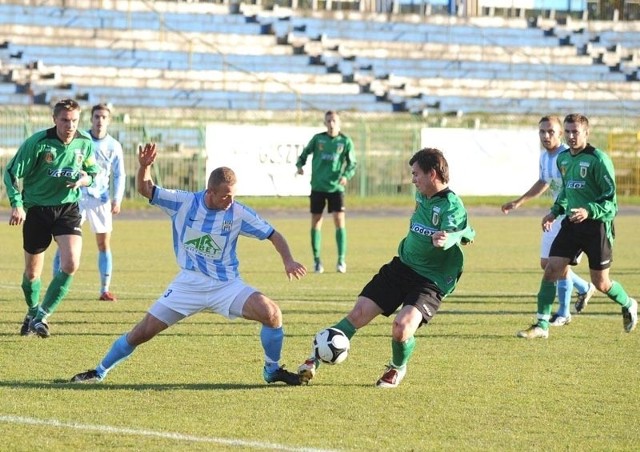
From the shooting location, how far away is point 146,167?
7.90 m

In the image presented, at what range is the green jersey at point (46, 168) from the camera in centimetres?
1035

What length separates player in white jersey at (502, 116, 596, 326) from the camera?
11.7 m

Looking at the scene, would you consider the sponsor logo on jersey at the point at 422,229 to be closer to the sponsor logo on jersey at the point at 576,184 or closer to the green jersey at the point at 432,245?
the green jersey at the point at 432,245

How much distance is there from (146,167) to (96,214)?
5869mm

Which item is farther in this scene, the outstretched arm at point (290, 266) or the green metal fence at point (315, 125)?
the green metal fence at point (315, 125)

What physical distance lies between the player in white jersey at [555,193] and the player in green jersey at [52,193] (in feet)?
12.6

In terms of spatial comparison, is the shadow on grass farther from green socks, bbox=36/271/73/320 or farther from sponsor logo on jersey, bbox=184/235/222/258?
green socks, bbox=36/271/73/320

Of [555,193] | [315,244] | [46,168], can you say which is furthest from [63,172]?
[315,244]

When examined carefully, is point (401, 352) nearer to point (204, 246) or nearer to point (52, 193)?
point (204, 246)

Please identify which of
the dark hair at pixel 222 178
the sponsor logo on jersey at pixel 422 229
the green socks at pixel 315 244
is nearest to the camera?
the dark hair at pixel 222 178

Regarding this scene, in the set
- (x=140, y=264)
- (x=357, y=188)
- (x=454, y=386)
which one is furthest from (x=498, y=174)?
(x=454, y=386)

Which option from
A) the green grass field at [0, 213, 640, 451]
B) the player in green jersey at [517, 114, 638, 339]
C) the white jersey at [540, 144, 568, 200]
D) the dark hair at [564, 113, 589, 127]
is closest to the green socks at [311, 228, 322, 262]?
the green grass field at [0, 213, 640, 451]

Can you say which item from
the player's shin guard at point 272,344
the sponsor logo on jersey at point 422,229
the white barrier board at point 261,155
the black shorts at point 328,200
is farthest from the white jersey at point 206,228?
the white barrier board at point 261,155

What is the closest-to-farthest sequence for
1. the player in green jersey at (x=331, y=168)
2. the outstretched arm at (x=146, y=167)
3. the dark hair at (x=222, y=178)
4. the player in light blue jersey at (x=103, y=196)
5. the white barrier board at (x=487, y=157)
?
the outstretched arm at (x=146, y=167) < the dark hair at (x=222, y=178) < the player in light blue jersey at (x=103, y=196) < the player in green jersey at (x=331, y=168) < the white barrier board at (x=487, y=157)
